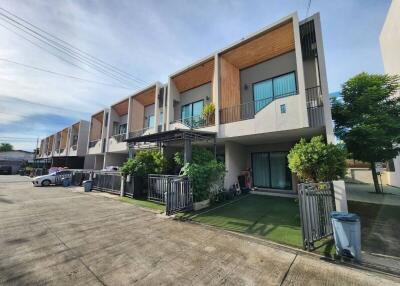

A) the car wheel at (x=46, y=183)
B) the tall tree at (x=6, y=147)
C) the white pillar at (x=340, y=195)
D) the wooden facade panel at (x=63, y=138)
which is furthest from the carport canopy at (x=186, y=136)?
the tall tree at (x=6, y=147)

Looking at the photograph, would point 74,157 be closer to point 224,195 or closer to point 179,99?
point 179,99

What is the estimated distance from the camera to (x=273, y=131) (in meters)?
8.88

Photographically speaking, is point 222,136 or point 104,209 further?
point 222,136

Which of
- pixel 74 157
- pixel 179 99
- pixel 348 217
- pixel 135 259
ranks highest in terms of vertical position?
pixel 179 99

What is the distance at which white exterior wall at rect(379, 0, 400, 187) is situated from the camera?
1259cm

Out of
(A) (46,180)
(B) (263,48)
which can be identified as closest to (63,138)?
(A) (46,180)

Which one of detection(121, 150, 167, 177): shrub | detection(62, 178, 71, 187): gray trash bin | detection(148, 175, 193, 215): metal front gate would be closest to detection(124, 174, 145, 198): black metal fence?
detection(121, 150, 167, 177): shrub

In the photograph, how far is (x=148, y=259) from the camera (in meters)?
4.19

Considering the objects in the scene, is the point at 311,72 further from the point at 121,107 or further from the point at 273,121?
the point at 121,107

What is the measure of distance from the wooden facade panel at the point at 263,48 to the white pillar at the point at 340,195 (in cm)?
765

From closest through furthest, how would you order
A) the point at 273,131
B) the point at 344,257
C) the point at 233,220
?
1. the point at 344,257
2. the point at 233,220
3. the point at 273,131

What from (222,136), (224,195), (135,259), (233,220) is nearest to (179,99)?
(222,136)

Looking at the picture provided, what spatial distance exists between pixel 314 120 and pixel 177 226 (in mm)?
7282

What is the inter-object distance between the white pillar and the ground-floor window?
4.90 meters
